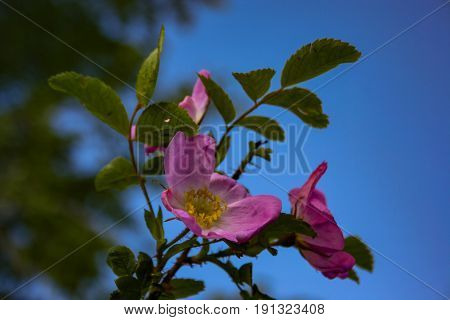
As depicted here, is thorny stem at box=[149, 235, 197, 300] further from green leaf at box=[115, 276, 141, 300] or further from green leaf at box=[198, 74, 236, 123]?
green leaf at box=[198, 74, 236, 123]

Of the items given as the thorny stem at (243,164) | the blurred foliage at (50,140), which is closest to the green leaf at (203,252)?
the thorny stem at (243,164)

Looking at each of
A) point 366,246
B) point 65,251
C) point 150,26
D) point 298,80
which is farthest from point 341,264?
point 150,26

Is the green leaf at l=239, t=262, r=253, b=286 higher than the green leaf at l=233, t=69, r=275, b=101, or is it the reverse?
the green leaf at l=233, t=69, r=275, b=101

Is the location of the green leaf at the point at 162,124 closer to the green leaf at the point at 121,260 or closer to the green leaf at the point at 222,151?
the green leaf at the point at 222,151

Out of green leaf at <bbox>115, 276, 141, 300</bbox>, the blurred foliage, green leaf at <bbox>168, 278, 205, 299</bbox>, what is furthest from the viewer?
the blurred foliage

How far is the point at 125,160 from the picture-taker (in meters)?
0.73

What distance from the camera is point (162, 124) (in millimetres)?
635

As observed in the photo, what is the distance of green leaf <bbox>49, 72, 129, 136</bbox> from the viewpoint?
2.28ft

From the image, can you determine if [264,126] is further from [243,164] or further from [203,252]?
[203,252]

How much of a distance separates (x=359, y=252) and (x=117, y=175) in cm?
40

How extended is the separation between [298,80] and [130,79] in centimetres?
441

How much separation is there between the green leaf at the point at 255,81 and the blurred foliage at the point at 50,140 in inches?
139

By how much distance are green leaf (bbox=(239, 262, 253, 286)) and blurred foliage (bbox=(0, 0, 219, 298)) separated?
3569 millimetres

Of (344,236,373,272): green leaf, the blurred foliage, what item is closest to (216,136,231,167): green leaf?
(344,236,373,272): green leaf
